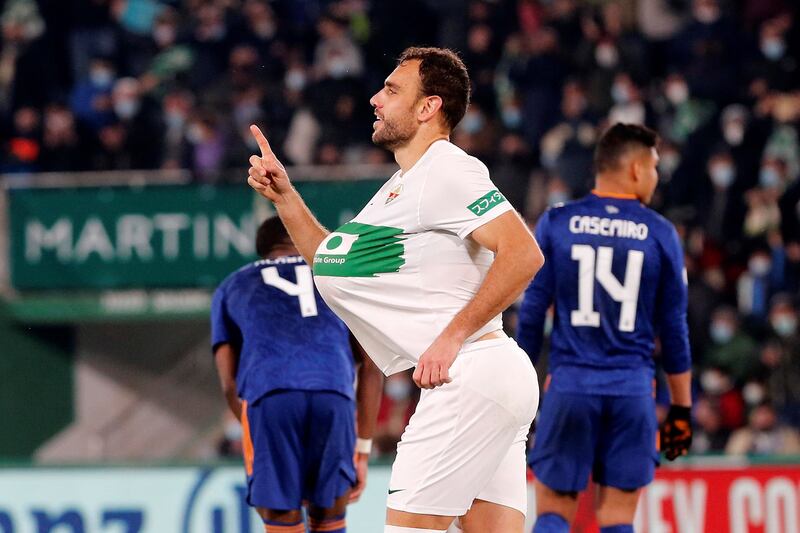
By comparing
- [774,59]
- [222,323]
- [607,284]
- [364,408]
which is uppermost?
[774,59]

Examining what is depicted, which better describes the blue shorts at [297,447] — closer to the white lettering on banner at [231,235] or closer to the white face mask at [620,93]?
the white lettering on banner at [231,235]

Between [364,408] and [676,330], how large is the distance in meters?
1.55

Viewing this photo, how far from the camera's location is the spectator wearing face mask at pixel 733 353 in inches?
490

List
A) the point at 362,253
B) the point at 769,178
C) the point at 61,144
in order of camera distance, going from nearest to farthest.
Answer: the point at 362,253 < the point at 769,178 < the point at 61,144

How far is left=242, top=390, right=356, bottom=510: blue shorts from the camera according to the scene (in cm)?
663

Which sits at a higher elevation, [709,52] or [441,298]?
[709,52]

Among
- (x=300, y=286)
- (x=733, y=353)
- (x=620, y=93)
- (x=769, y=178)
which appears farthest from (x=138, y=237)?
(x=300, y=286)

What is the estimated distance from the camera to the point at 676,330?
6820 millimetres

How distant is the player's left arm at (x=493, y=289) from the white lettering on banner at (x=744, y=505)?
472 cm

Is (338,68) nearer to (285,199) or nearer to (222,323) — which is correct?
(222,323)

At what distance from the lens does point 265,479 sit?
663 centimetres

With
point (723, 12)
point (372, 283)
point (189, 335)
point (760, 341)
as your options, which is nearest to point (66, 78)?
point (189, 335)

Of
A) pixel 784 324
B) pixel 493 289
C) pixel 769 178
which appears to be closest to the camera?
pixel 493 289

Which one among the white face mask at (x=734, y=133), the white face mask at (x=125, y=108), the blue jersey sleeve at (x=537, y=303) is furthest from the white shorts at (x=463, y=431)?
the white face mask at (x=125, y=108)
